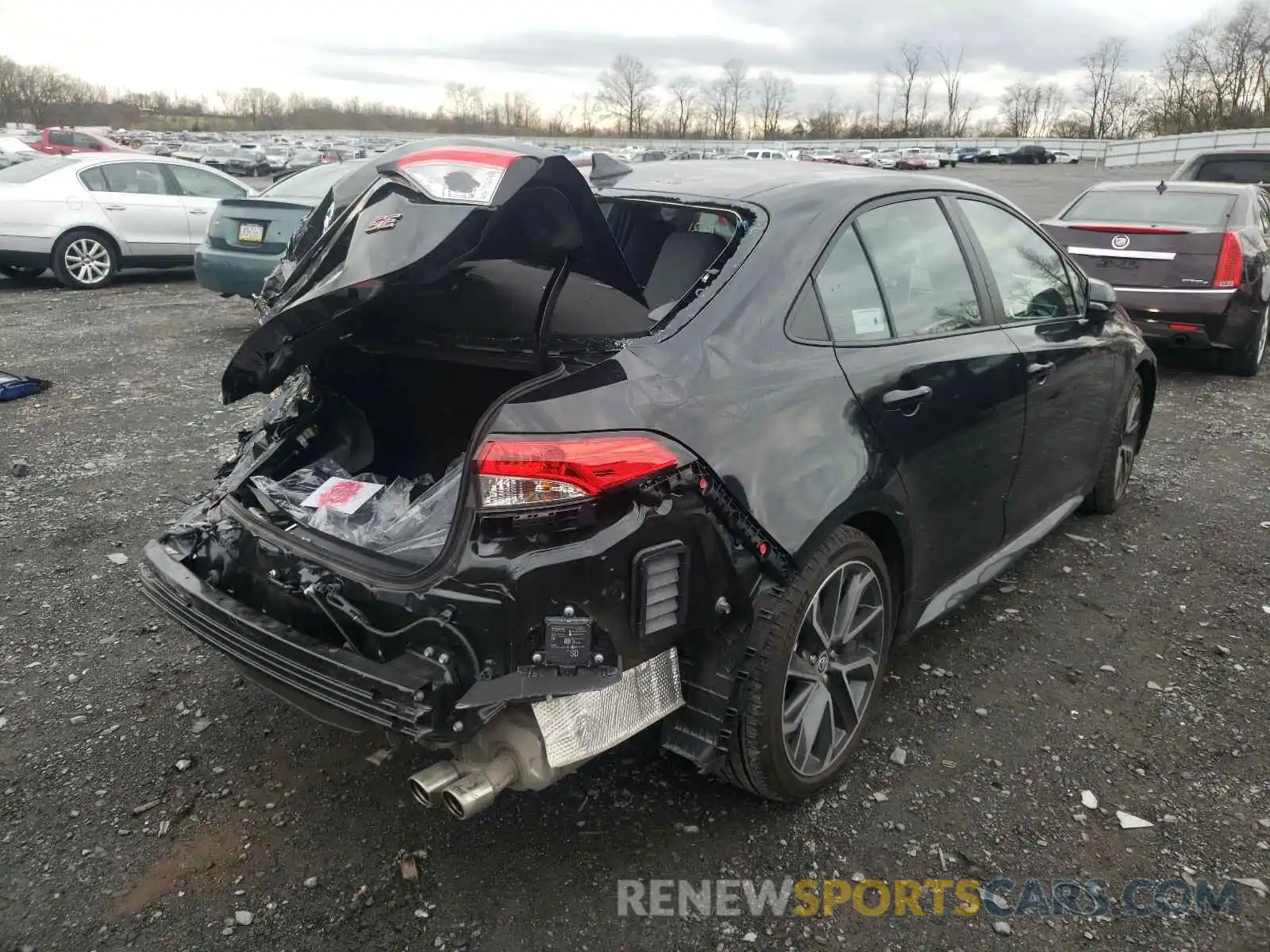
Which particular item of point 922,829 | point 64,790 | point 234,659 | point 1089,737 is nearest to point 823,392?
point 922,829

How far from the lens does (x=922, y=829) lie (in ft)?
8.50

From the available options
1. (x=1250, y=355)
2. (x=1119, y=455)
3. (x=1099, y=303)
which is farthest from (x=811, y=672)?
(x=1250, y=355)

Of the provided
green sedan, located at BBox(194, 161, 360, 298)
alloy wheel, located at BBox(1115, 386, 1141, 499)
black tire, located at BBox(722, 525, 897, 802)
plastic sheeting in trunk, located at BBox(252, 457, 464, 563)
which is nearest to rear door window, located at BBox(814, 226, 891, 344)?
black tire, located at BBox(722, 525, 897, 802)

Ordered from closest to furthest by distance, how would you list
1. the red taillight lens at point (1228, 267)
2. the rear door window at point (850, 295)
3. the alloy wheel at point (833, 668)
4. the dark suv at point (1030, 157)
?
1. the alloy wheel at point (833, 668)
2. the rear door window at point (850, 295)
3. the red taillight lens at point (1228, 267)
4. the dark suv at point (1030, 157)

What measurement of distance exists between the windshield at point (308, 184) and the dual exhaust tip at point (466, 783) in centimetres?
805

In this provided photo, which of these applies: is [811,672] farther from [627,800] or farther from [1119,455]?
[1119,455]

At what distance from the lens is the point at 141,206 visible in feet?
37.5

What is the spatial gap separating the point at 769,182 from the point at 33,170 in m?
11.6

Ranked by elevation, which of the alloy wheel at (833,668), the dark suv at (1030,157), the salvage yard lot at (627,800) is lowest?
the salvage yard lot at (627,800)

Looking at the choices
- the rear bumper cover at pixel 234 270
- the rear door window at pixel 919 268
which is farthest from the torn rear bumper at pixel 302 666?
the rear bumper cover at pixel 234 270

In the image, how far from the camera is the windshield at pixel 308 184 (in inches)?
369

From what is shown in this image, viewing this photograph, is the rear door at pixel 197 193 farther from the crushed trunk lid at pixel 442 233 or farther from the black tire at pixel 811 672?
the black tire at pixel 811 672

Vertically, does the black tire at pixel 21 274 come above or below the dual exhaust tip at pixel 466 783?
above

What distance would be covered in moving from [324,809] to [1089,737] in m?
2.33
